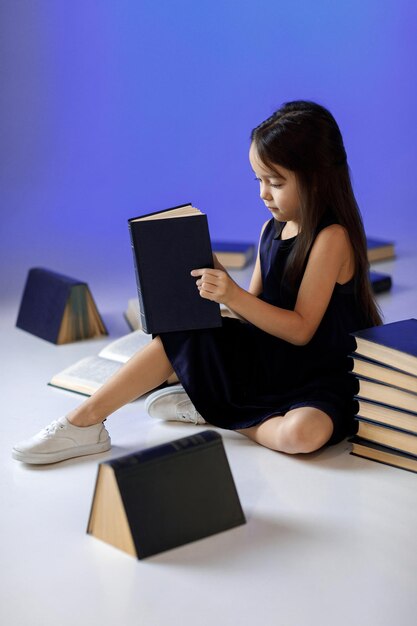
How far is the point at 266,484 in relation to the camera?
2398 millimetres

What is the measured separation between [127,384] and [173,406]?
0.19 m

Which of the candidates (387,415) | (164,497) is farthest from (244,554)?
(387,415)

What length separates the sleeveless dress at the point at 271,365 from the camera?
8.60 ft

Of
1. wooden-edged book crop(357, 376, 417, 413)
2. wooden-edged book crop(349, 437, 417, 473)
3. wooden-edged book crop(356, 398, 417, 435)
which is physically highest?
wooden-edged book crop(357, 376, 417, 413)

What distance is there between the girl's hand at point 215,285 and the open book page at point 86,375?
636mm

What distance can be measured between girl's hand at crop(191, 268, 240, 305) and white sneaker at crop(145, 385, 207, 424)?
377 millimetres

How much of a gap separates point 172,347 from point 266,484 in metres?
0.44

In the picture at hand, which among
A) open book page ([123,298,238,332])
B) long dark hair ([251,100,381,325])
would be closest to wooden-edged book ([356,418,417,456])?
long dark hair ([251,100,381,325])

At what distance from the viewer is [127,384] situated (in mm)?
2633

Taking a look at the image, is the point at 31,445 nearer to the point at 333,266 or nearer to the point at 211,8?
the point at 333,266

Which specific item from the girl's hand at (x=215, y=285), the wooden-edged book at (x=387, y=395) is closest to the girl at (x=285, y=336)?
the girl's hand at (x=215, y=285)

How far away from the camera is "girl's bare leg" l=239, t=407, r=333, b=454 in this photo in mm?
2484

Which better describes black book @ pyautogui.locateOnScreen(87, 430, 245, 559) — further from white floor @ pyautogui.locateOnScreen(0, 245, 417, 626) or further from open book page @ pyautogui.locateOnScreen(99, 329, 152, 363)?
open book page @ pyautogui.locateOnScreen(99, 329, 152, 363)

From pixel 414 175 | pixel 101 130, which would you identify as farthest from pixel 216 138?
pixel 414 175
